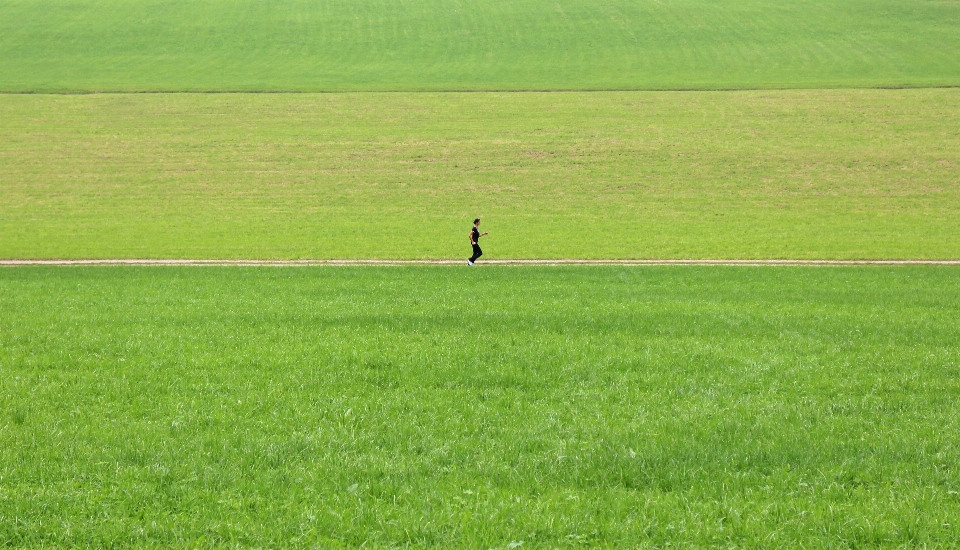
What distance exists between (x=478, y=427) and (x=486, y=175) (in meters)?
38.9

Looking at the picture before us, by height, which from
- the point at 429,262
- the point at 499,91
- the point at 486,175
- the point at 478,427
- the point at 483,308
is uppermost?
the point at 499,91

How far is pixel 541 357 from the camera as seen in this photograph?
1229cm

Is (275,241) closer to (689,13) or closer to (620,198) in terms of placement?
(620,198)

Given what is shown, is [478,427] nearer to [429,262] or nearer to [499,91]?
[429,262]

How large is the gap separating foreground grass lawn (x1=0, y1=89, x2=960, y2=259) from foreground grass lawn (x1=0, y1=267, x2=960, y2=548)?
17718 millimetres

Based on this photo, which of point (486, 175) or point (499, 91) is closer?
point (486, 175)

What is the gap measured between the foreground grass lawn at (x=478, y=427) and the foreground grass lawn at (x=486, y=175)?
1772 centimetres

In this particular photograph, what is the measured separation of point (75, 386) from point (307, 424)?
11.1 ft

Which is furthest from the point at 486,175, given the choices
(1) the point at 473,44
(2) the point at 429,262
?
(1) the point at 473,44

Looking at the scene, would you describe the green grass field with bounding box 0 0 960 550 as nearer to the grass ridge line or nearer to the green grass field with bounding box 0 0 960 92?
the grass ridge line

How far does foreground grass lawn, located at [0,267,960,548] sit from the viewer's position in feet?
21.6

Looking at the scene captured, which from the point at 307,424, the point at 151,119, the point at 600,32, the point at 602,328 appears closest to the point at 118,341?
the point at 307,424

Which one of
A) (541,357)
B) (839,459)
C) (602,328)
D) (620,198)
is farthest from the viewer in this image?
(620,198)

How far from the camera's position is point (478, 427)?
8914 mm
